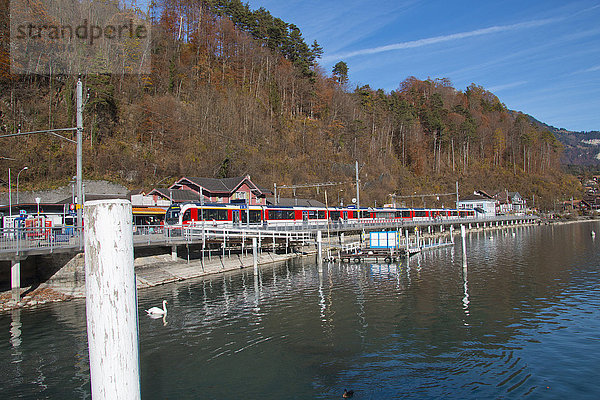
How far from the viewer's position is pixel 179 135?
2395 inches

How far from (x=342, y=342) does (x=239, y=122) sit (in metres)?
59.6

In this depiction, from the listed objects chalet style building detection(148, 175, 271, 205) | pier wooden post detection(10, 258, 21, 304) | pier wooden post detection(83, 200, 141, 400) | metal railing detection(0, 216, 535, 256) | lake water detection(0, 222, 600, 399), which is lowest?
lake water detection(0, 222, 600, 399)

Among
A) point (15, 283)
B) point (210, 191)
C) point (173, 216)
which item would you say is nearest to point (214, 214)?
point (173, 216)

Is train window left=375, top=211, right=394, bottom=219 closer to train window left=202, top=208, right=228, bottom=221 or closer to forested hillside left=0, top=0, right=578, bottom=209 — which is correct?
forested hillside left=0, top=0, right=578, bottom=209

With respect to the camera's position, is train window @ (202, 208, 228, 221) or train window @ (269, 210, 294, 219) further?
Answer: train window @ (269, 210, 294, 219)

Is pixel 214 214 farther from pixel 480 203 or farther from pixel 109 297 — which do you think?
pixel 480 203

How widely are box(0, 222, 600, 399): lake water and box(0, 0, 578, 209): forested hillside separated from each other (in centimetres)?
3362

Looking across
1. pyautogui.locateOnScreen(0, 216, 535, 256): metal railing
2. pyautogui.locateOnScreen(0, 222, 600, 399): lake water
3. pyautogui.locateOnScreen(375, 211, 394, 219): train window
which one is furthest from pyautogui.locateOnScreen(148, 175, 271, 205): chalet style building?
pyautogui.locateOnScreen(0, 222, 600, 399): lake water

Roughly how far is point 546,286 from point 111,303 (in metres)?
28.6

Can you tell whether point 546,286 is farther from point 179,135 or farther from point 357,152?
point 357,152

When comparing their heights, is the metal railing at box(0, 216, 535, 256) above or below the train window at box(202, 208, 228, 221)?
below

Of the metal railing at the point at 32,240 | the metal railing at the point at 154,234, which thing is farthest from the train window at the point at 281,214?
the metal railing at the point at 32,240

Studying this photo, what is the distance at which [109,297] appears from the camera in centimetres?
279

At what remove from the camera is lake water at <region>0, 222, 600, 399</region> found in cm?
1206
